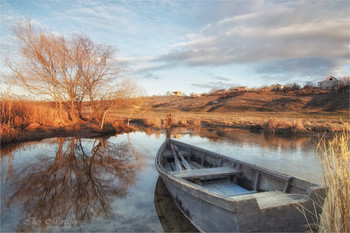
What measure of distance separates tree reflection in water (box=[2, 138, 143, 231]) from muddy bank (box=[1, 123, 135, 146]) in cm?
396

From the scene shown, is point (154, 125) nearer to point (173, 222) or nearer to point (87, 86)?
point (87, 86)

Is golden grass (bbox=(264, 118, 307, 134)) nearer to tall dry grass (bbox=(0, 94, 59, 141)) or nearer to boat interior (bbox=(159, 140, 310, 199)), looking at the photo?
boat interior (bbox=(159, 140, 310, 199))

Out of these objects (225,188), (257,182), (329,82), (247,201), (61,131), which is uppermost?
(329,82)

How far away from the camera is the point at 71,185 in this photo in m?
7.63

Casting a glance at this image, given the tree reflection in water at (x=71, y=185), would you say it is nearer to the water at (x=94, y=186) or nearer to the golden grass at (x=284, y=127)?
the water at (x=94, y=186)

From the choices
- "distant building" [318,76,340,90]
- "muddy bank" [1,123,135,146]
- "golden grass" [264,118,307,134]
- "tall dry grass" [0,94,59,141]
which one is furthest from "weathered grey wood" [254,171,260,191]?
"distant building" [318,76,340,90]

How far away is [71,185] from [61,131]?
12055 millimetres

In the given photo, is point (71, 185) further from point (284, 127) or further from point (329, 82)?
point (329, 82)

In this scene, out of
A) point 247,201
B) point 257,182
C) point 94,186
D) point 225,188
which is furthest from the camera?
point 94,186

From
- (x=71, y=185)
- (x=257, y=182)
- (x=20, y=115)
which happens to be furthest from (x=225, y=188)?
(x=20, y=115)

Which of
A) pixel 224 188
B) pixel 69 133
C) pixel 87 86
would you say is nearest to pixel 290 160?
pixel 224 188

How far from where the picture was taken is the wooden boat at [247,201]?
3562mm

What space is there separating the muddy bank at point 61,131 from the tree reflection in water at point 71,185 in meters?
3.96

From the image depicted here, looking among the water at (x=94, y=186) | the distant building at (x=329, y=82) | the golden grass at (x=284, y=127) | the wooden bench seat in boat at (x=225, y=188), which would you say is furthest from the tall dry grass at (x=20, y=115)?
the distant building at (x=329, y=82)
